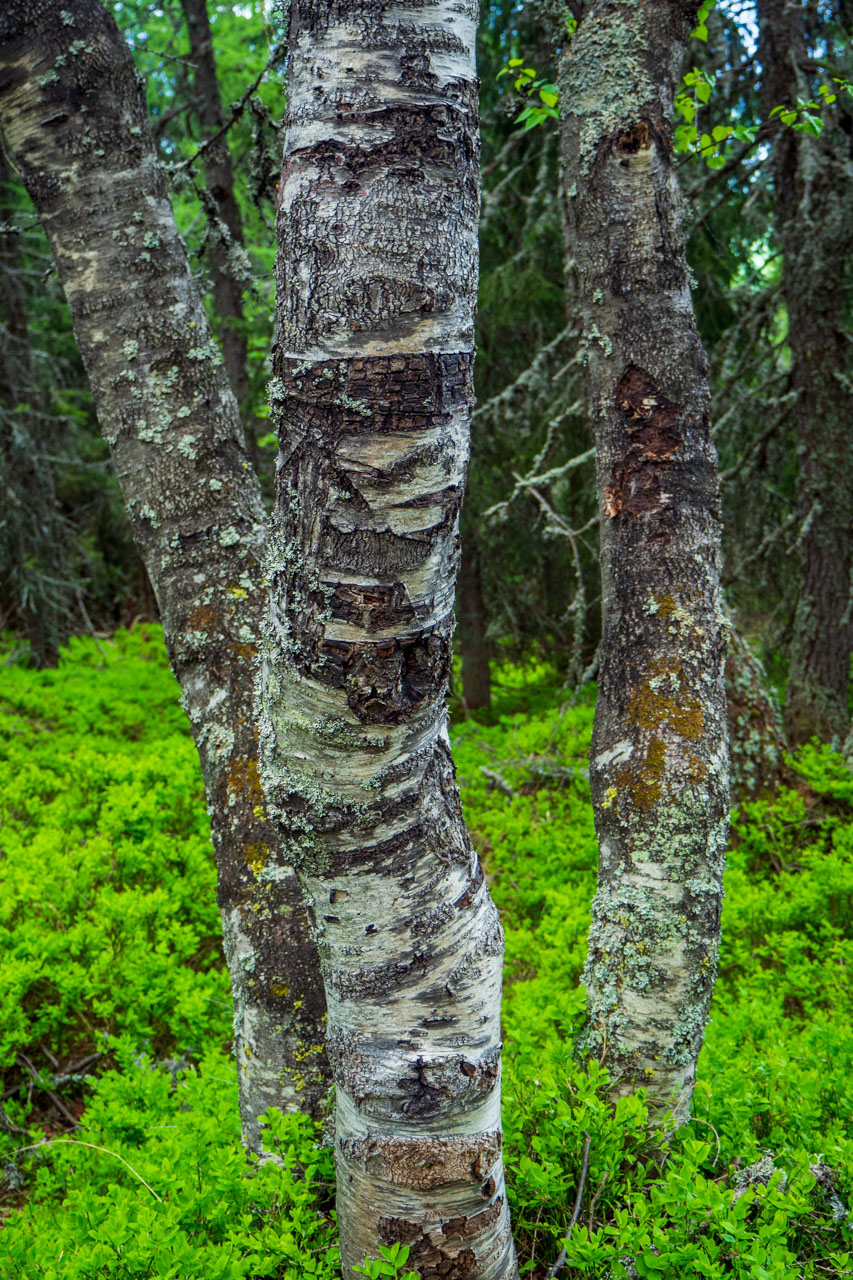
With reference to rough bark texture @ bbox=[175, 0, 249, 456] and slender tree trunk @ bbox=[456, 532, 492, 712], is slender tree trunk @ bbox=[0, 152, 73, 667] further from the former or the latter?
slender tree trunk @ bbox=[456, 532, 492, 712]

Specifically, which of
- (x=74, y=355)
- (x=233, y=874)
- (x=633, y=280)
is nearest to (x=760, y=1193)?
(x=233, y=874)

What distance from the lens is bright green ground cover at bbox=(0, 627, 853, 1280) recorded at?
1826 mm

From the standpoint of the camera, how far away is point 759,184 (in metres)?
6.63

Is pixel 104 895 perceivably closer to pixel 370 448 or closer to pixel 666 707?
pixel 666 707

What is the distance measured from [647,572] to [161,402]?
1457 mm

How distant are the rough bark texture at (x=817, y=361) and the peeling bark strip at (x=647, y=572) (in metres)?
4.03

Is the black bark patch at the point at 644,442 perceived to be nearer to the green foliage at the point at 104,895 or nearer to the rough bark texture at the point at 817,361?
the green foliage at the point at 104,895

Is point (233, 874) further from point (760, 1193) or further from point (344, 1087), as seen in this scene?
point (760, 1193)

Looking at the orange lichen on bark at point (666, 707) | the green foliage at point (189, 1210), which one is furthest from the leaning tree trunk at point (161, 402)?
Answer: the orange lichen on bark at point (666, 707)

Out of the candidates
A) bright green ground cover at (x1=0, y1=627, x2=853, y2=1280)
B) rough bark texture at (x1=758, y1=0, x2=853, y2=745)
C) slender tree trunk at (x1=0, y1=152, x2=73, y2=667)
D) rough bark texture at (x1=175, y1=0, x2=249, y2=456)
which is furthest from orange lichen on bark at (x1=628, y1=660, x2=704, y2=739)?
slender tree trunk at (x1=0, y1=152, x2=73, y2=667)

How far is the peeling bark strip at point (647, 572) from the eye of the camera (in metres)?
2.23

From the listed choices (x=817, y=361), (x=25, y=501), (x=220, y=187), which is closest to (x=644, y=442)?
(x=817, y=361)

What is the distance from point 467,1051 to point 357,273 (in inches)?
53.3

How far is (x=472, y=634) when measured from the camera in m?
8.32
